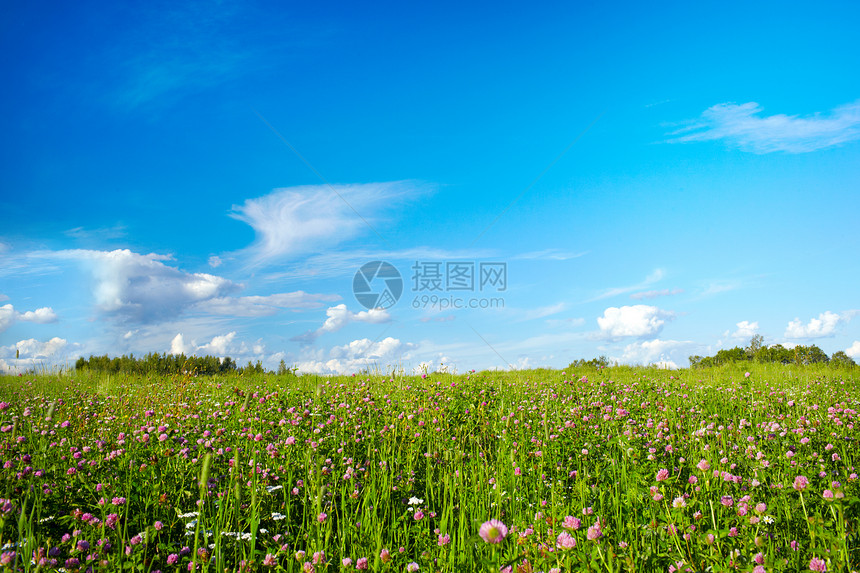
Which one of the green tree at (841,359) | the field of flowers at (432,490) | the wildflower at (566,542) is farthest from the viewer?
the green tree at (841,359)

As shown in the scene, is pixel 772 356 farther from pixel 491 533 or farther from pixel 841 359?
pixel 491 533

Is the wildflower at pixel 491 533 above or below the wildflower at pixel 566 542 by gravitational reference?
above

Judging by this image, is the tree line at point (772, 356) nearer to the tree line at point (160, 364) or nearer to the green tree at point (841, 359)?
the green tree at point (841, 359)

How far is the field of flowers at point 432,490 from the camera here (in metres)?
2.75

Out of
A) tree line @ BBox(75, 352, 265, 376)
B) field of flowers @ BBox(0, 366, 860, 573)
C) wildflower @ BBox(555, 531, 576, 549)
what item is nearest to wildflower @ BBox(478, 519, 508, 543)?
field of flowers @ BBox(0, 366, 860, 573)

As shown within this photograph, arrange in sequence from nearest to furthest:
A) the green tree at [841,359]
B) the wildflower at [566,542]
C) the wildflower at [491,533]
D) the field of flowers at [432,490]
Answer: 1. the wildflower at [491,533]
2. the wildflower at [566,542]
3. the field of flowers at [432,490]
4. the green tree at [841,359]

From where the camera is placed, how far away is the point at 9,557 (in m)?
2.59

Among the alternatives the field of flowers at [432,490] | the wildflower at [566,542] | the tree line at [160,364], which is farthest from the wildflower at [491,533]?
the tree line at [160,364]

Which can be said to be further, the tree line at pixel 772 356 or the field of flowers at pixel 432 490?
the tree line at pixel 772 356

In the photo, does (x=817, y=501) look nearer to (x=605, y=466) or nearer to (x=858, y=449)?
(x=605, y=466)

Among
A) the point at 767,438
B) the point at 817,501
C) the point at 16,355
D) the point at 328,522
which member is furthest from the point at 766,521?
the point at 16,355

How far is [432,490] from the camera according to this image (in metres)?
4.06

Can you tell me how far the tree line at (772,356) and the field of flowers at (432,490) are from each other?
→ 12.3 m

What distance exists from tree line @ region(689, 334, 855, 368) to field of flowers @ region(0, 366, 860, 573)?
12304 mm
